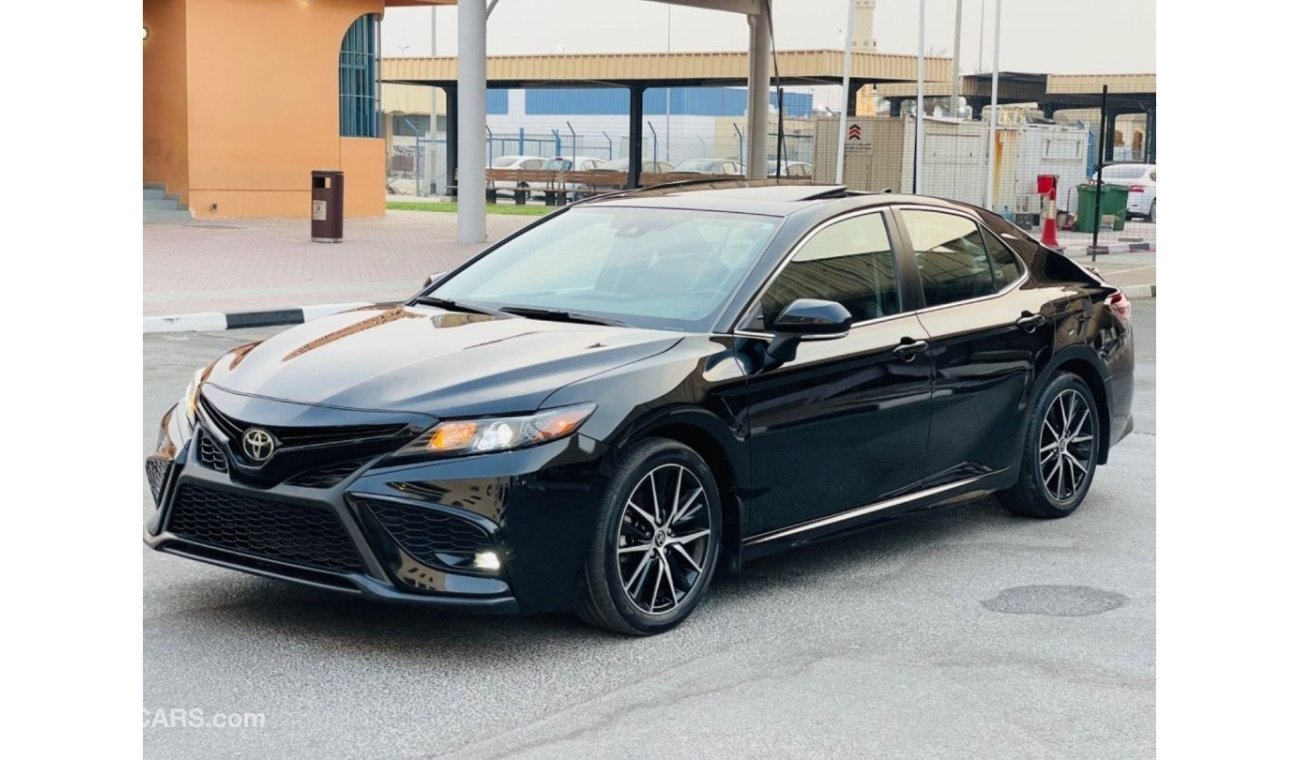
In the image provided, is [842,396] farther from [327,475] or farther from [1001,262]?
[327,475]

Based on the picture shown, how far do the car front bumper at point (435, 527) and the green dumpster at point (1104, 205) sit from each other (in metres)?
28.3

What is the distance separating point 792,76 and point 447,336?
4360 cm

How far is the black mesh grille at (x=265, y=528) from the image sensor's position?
4.81m

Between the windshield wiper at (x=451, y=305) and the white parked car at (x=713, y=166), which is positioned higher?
the white parked car at (x=713, y=166)

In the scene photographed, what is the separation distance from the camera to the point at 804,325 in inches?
220

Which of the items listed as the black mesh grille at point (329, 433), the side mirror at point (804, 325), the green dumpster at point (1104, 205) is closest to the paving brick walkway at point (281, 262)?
the side mirror at point (804, 325)

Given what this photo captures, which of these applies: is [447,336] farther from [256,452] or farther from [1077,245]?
[1077,245]

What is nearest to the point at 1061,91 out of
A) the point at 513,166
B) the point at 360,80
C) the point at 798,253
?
the point at 513,166

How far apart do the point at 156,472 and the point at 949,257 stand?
3.24m

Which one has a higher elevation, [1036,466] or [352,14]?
[352,14]

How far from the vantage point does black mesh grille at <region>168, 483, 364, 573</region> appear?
481cm

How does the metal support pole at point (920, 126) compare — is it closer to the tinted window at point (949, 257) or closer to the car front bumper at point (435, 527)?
the tinted window at point (949, 257)

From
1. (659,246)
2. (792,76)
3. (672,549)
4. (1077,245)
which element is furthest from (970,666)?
(792,76)

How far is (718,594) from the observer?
229 inches
